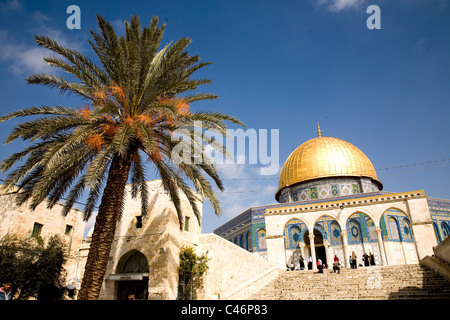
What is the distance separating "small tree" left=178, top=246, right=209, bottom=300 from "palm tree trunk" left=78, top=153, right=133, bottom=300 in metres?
4.04

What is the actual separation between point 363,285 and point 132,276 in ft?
24.7

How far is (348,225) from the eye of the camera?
20.3 metres

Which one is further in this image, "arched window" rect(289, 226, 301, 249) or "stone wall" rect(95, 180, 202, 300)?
"arched window" rect(289, 226, 301, 249)

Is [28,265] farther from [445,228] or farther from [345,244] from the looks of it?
[445,228]

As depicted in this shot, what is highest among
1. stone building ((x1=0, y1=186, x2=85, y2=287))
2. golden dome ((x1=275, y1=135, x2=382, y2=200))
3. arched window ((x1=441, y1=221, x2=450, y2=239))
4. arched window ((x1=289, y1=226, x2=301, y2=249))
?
golden dome ((x1=275, y1=135, x2=382, y2=200))

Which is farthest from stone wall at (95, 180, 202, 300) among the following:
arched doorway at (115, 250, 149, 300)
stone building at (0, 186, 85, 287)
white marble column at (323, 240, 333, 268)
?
white marble column at (323, 240, 333, 268)

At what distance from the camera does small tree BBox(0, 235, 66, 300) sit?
10594 mm

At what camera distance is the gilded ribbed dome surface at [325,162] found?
969 inches

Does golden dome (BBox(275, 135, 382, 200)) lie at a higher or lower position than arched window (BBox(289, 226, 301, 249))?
higher

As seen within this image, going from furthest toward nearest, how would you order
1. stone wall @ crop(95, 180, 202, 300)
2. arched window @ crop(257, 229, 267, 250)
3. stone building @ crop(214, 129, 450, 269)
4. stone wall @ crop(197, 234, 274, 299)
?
arched window @ crop(257, 229, 267, 250) < stone building @ crop(214, 129, 450, 269) < stone wall @ crop(197, 234, 274, 299) < stone wall @ crop(95, 180, 202, 300)

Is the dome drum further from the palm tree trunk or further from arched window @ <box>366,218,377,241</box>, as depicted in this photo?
the palm tree trunk
